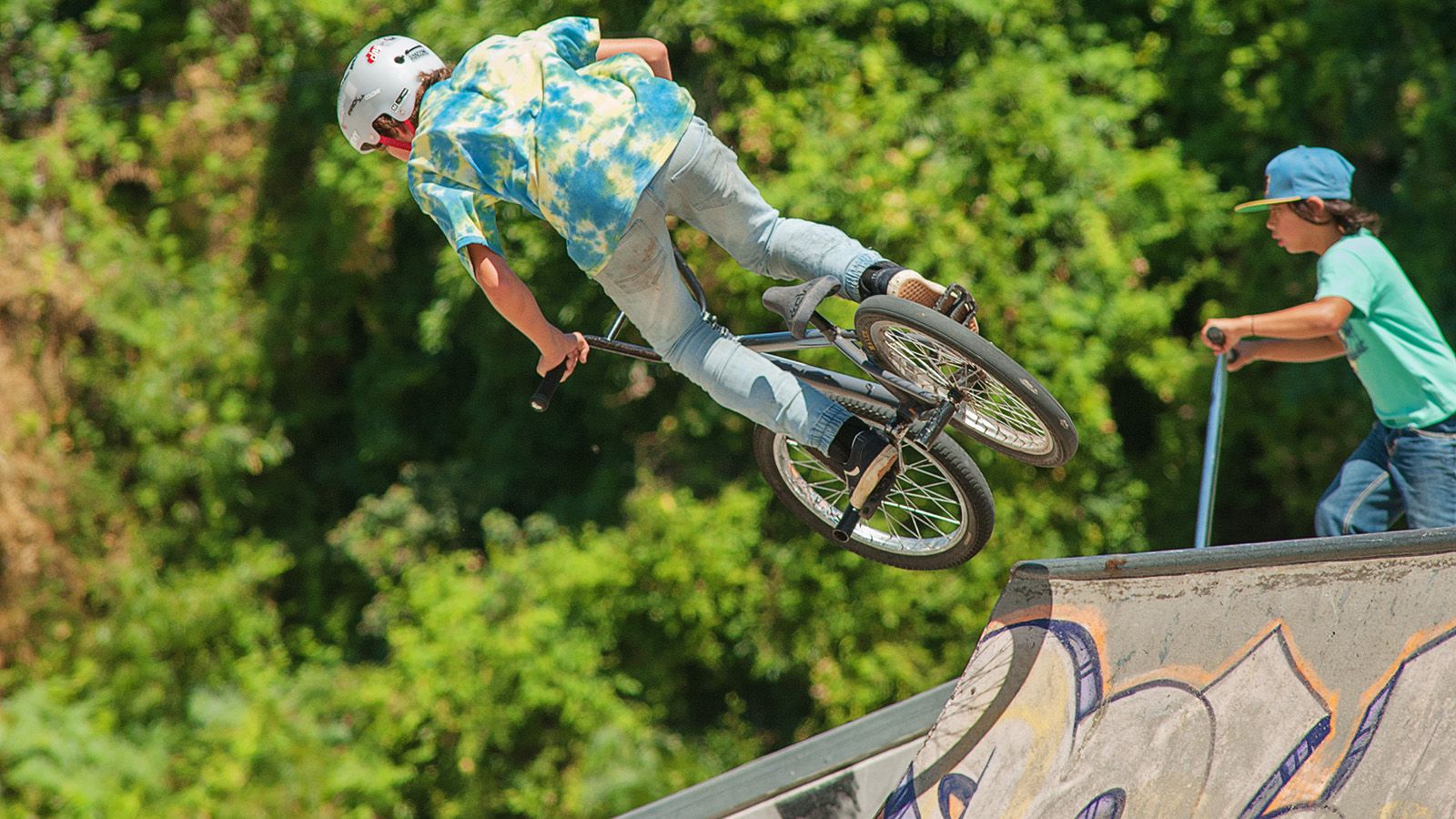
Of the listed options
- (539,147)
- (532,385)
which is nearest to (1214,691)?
(539,147)

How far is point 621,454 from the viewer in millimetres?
9828

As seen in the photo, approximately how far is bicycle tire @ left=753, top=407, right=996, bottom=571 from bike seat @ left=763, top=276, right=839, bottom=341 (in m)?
0.47

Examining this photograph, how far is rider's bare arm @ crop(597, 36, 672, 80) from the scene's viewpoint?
3.78 metres

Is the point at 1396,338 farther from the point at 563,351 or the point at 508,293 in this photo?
the point at 508,293

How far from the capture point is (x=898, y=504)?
4.48 meters

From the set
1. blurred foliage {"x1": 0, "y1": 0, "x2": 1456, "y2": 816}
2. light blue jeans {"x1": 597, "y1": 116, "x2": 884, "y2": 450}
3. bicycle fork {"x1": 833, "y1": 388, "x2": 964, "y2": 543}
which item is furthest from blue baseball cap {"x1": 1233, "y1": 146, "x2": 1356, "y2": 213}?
blurred foliage {"x1": 0, "y1": 0, "x2": 1456, "y2": 816}

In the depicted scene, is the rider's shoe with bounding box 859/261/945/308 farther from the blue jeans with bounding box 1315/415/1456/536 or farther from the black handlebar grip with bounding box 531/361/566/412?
the blue jeans with bounding box 1315/415/1456/536

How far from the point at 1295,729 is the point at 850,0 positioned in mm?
5596

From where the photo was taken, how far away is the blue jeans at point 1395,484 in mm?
3982

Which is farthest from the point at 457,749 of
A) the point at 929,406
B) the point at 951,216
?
the point at 929,406

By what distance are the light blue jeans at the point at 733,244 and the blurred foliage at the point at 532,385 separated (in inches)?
155

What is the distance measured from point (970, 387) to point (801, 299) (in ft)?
1.84

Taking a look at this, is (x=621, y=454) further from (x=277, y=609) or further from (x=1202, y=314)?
(x=1202, y=314)

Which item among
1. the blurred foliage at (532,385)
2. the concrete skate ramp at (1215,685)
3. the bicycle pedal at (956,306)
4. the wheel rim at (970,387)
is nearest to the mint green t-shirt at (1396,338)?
the concrete skate ramp at (1215,685)
